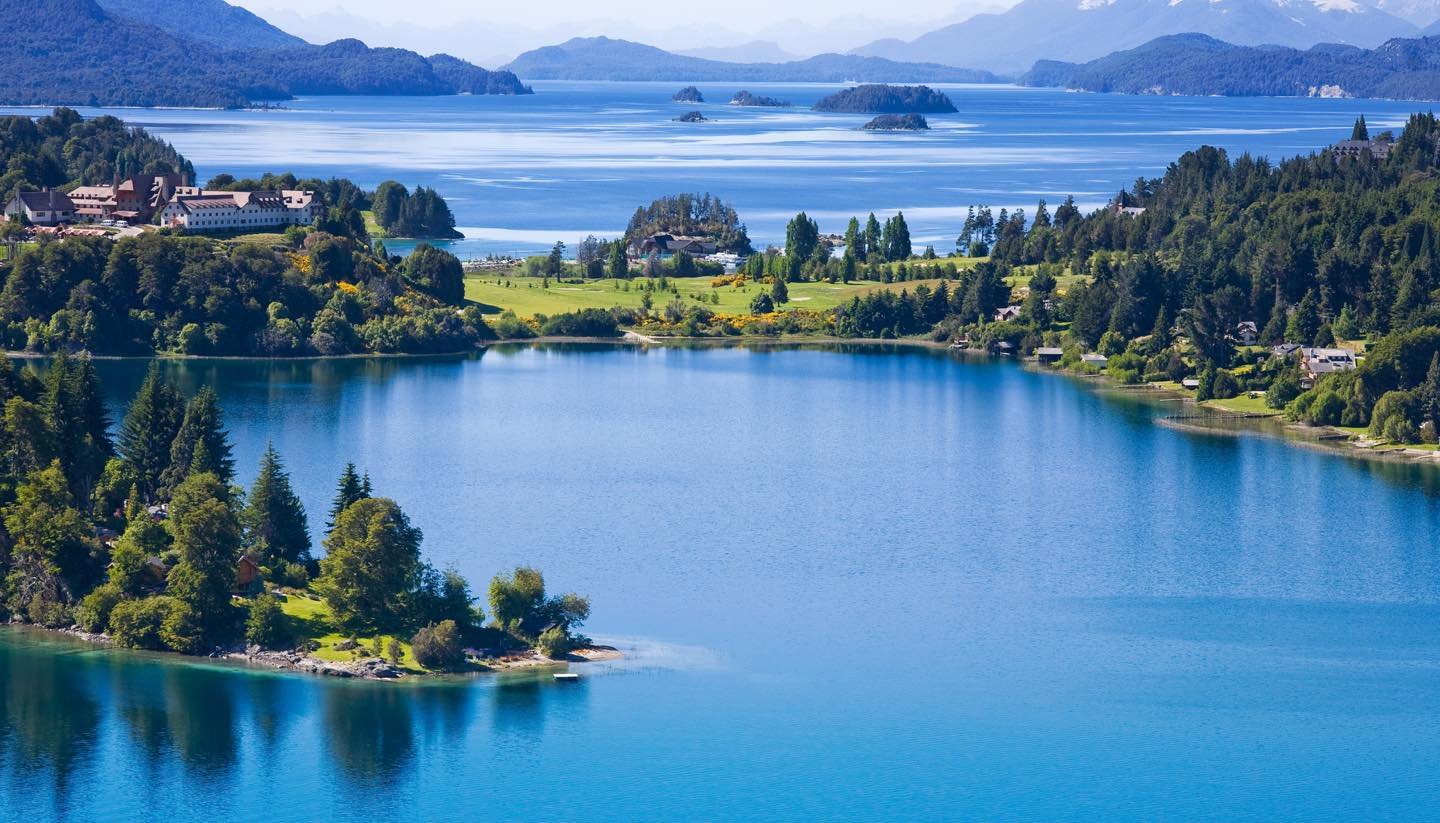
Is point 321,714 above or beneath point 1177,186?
beneath

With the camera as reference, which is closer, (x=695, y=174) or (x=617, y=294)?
(x=617, y=294)

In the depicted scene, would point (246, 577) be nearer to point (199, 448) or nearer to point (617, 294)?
point (199, 448)

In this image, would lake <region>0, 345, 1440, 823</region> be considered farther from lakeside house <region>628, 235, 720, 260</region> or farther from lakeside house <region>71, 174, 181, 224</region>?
lakeside house <region>628, 235, 720, 260</region>

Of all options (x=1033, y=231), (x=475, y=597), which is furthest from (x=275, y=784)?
(x=1033, y=231)

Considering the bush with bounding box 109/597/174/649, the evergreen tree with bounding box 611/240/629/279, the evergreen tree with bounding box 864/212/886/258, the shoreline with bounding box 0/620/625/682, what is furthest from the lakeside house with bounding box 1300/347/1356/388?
the bush with bounding box 109/597/174/649

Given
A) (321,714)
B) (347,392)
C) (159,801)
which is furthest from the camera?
(347,392)

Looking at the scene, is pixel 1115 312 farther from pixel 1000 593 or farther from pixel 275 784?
pixel 275 784

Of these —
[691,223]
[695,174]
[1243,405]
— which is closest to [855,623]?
[1243,405]
